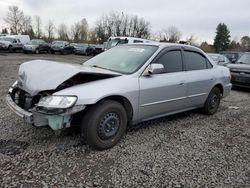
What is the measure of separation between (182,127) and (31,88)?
114 inches

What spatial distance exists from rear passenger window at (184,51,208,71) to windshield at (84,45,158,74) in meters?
0.92

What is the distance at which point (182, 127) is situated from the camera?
4773 millimetres

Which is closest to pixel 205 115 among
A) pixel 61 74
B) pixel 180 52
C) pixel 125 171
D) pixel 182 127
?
pixel 182 127

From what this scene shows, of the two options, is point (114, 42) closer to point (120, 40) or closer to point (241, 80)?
point (120, 40)

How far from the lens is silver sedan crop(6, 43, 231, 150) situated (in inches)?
127

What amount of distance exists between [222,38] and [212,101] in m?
69.9

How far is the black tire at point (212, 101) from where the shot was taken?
5.56m

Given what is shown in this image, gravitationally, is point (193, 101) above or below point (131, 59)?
below

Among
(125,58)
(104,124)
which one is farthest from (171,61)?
(104,124)

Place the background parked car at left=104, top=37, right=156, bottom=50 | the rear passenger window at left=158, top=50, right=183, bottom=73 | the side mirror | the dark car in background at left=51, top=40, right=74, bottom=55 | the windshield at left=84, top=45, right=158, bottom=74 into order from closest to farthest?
the side mirror → the windshield at left=84, top=45, right=158, bottom=74 → the rear passenger window at left=158, top=50, right=183, bottom=73 → the background parked car at left=104, top=37, right=156, bottom=50 → the dark car in background at left=51, top=40, right=74, bottom=55

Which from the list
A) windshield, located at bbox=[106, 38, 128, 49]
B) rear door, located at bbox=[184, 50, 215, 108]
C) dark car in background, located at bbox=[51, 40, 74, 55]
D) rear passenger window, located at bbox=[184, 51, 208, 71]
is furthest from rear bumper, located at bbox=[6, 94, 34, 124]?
dark car in background, located at bbox=[51, 40, 74, 55]

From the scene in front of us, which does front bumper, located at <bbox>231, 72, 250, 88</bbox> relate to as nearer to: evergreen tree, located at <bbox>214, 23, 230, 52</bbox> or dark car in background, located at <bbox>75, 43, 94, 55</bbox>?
dark car in background, located at <bbox>75, 43, 94, 55</bbox>

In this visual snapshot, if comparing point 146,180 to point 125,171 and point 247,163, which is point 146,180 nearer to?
point 125,171

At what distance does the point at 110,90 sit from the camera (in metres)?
3.47
